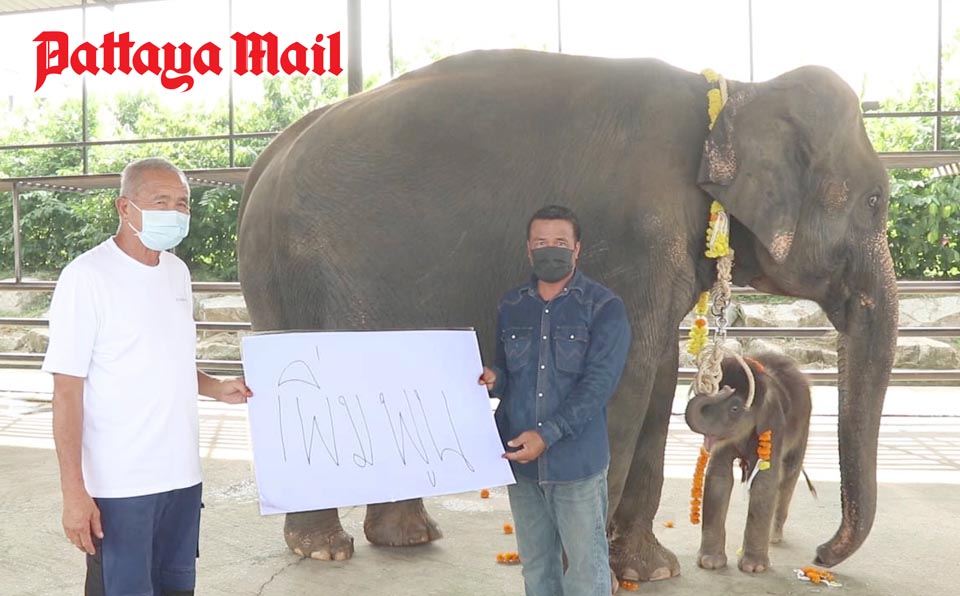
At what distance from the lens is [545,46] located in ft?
34.2

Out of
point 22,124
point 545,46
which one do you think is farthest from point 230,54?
→ point 22,124

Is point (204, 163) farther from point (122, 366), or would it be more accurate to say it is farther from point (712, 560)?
point (122, 366)

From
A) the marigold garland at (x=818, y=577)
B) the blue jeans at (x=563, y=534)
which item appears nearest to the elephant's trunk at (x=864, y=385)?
the marigold garland at (x=818, y=577)

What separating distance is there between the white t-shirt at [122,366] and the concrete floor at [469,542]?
→ 1371 mm

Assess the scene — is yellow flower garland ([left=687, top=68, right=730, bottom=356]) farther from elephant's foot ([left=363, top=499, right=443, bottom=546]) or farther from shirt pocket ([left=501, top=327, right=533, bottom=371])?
elephant's foot ([left=363, top=499, right=443, bottom=546])

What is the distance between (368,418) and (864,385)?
79.8 inches

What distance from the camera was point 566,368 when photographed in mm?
2508

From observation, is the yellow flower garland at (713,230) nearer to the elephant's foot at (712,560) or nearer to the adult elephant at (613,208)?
the adult elephant at (613,208)

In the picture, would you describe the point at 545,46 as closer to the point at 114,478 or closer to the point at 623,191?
the point at 623,191

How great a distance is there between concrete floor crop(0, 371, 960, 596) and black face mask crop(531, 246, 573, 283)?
1562 millimetres

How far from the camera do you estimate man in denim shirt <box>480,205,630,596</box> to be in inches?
97.3

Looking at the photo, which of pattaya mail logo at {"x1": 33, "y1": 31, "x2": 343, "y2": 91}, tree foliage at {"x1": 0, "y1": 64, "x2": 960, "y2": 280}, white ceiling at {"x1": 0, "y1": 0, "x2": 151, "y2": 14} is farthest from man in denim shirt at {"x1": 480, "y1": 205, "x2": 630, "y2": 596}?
white ceiling at {"x1": 0, "y1": 0, "x2": 151, "y2": 14}

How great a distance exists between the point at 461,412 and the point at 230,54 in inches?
336

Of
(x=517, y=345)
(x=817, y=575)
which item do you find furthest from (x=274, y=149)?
(x=817, y=575)
